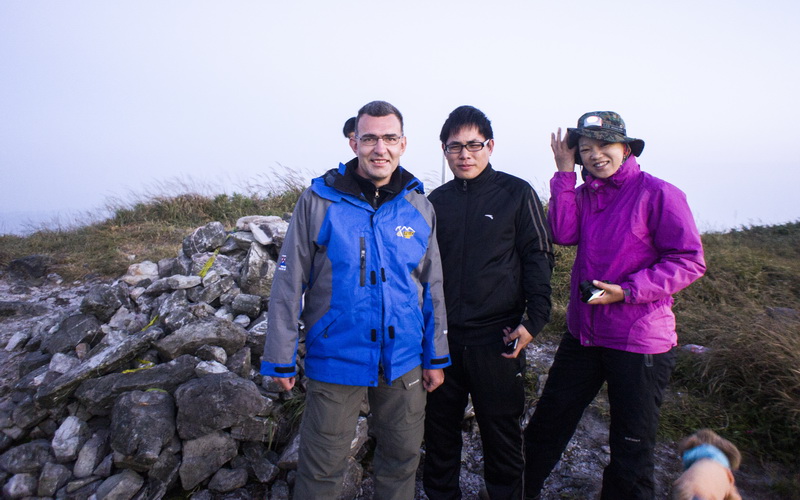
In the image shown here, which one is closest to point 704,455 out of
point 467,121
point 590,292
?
point 590,292

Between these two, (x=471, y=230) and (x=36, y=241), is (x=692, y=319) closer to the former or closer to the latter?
(x=471, y=230)

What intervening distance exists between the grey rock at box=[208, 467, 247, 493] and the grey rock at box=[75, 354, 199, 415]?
0.72m

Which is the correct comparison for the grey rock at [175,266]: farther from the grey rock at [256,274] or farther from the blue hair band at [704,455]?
the blue hair band at [704,455]

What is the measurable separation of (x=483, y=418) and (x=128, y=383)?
2.56 m

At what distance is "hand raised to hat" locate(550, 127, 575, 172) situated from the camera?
8.93 ft

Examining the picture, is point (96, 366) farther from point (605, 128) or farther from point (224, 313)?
point (605, 128)

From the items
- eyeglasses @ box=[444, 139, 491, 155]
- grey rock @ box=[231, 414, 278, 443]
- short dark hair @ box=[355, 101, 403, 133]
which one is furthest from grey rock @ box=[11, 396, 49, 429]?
eyeglasses @ box=[444, 139, 491, 155]

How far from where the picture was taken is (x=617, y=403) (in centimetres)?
241

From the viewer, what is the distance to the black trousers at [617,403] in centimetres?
234

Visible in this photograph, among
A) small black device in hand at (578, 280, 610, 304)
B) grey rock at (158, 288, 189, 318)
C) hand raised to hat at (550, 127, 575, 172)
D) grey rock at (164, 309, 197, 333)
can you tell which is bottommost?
grey rock at (164, 309, 197, 333)

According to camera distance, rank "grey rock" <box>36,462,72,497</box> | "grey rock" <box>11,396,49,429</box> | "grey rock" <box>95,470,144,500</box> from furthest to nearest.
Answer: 1. "grey rock" <box>11,396,49,429</box>
2. "grey rock" <box>36,462,72,497</box>
3. "grey rock" <box>95,470,144,500</box>

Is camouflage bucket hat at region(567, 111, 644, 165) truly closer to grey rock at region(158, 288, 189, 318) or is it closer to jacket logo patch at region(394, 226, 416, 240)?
jacket logo patch at region(394, 226, 416, 240)

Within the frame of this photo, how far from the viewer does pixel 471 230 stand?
264 centimetres

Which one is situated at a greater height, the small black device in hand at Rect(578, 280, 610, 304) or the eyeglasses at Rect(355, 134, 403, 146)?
the eyeglasses at Rect(355, 134, 403, 146)
